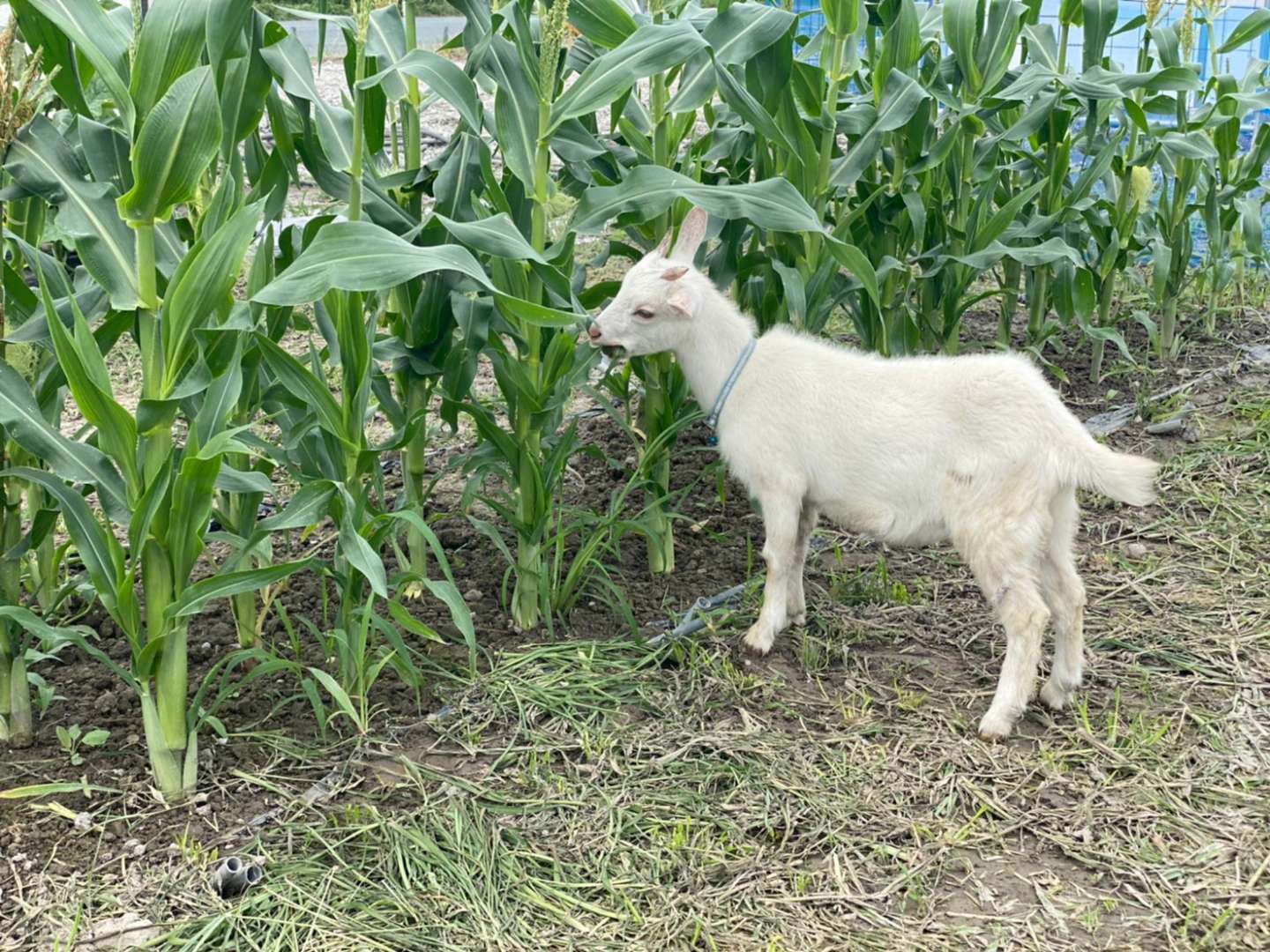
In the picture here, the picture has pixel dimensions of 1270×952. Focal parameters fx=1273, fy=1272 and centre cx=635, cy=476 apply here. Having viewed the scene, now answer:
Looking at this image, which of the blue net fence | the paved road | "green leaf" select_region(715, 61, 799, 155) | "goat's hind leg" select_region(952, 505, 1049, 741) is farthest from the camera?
the paved road

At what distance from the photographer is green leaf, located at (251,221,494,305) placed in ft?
9.61

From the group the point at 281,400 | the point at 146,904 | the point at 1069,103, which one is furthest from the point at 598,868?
the point at 1069,103

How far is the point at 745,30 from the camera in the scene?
3996 millimetres

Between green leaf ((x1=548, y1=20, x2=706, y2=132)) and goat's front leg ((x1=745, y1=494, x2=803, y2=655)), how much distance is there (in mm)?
1283

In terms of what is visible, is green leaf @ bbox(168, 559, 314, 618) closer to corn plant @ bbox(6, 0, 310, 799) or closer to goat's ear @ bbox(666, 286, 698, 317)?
corn plant @ bbox(6, 0, 310, 799)

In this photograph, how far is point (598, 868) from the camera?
305 centimetres

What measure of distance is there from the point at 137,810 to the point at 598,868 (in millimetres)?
1171

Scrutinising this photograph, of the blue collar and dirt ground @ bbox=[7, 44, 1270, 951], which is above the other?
the blue collar

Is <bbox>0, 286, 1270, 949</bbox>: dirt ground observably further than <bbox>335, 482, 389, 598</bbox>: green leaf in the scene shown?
No

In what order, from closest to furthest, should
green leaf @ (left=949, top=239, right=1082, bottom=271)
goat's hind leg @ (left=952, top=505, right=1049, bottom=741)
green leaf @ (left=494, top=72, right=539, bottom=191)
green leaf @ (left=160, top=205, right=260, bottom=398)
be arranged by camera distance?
green leaf @ (left=160, top=205, right=260, bottom=398), goat's hind leg @ (left=952, top=505, right=1049, bottom=741), green leaf @ (left=494, top=72, right=539, bottom=191), green leaf @ (left=949, top=239, right=1082, bottom=271)

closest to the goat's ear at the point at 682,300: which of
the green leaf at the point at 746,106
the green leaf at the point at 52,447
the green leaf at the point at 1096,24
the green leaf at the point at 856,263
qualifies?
the green leaf at the point at 856,263

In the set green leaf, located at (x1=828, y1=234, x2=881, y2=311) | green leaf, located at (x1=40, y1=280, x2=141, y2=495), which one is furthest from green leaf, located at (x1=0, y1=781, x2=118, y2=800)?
green leaf, located at (x1=828, y1=234, x2=881, y2=311)

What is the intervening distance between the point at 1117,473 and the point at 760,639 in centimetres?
118

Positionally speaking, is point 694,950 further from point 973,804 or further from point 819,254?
point 819,254
